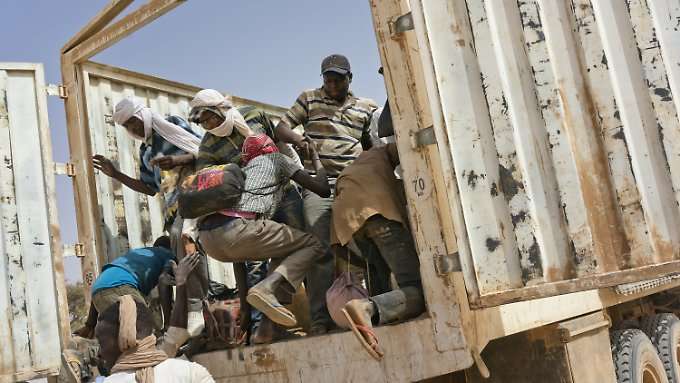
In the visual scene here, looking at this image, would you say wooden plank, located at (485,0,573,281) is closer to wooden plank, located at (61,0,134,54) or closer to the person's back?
the person's back

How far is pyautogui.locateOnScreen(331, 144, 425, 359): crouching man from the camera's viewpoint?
2.57m

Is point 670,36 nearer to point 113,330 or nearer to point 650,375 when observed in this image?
point 113,330

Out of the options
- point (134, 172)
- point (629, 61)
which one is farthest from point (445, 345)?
point (134, 172)

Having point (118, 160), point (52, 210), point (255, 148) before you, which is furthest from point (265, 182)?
point (118, 160)

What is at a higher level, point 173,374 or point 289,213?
point 289,213

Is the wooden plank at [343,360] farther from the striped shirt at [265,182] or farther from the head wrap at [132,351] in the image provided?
the head wrap at [132,351]

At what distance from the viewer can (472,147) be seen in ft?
8.05

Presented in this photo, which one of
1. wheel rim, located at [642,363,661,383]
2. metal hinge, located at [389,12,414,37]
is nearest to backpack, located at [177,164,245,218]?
metal hinge, located at [389,12,414,37]

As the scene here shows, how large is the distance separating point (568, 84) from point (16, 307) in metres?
3.36

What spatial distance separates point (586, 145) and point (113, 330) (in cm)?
175

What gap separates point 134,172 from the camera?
4.86 meters

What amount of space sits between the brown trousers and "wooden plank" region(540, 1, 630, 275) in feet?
4.07

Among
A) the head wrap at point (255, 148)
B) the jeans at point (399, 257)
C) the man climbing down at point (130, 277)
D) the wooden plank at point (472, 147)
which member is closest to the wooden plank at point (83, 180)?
the man climbing down at point (130, 277)

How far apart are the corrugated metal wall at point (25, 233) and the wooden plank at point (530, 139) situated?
9.97 feet
